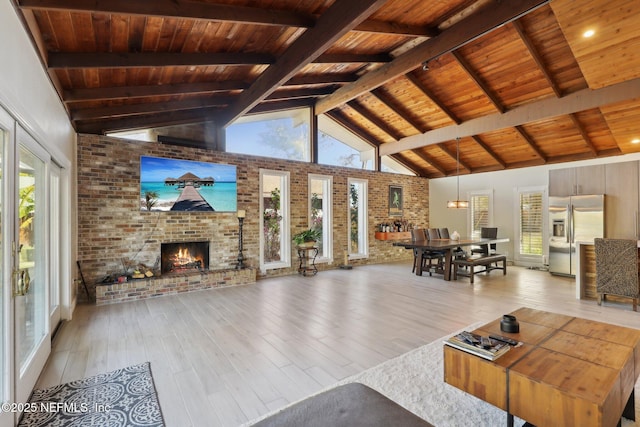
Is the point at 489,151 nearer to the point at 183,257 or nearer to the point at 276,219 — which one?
the point at 276,219

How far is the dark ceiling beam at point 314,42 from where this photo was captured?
3025mm

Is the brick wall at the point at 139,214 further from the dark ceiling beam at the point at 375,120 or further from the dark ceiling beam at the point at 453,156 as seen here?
the dark ceiling beam at the point at 453,156

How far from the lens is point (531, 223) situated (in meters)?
8.16

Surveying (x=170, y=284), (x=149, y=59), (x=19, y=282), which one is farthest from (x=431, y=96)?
(x=19, y=282)

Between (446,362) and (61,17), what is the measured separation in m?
4.10

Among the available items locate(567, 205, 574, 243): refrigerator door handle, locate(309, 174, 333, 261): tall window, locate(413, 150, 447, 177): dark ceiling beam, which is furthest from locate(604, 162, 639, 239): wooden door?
locate(309, 174, 333, 261): tall window

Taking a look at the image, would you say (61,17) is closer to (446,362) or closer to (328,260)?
(446,362)

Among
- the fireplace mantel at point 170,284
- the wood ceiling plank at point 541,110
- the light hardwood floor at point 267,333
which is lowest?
the light hardwood floor at point 267,333

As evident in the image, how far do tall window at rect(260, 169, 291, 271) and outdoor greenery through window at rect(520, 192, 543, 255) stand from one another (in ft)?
21.2

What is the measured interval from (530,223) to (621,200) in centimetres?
227

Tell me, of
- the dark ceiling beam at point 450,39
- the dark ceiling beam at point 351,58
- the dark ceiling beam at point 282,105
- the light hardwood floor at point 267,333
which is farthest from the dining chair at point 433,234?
the dark ceiling beam at point 282,105

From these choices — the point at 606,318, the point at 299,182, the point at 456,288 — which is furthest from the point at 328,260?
the point at 606,318

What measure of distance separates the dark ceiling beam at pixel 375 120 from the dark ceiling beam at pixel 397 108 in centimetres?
70

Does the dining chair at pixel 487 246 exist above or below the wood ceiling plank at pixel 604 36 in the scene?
below
